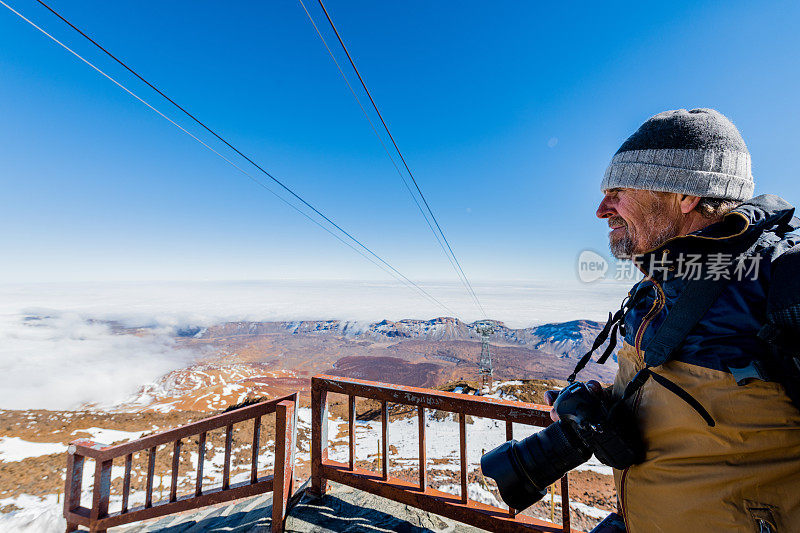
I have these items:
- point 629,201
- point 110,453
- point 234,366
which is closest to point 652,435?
point 629,201

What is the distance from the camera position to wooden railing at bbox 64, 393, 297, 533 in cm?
275

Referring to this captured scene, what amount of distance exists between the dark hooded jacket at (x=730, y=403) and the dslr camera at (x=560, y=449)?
107 mm

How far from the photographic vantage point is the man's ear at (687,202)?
1.12m

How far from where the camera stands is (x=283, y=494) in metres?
2.72

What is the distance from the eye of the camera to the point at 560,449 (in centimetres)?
110

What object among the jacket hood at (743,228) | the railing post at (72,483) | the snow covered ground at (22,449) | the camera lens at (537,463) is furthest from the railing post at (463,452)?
the snow covered ground at (22,449)

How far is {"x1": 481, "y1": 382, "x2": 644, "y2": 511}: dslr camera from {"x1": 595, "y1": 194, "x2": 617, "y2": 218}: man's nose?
32.2 inches

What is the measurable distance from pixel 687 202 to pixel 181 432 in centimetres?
437

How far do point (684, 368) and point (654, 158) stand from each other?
850mm

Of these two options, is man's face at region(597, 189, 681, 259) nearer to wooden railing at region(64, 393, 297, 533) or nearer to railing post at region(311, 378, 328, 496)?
railing post at region(311, 378, 328, 496)

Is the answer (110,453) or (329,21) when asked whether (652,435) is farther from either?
(329,21)

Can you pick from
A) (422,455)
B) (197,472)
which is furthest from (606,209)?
(197,472)

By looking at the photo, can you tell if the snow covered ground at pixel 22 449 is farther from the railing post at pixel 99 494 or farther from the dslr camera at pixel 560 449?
the dslr camera at pixel 560 449

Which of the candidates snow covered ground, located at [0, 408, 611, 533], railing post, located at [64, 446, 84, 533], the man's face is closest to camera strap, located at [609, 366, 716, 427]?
the man's face
